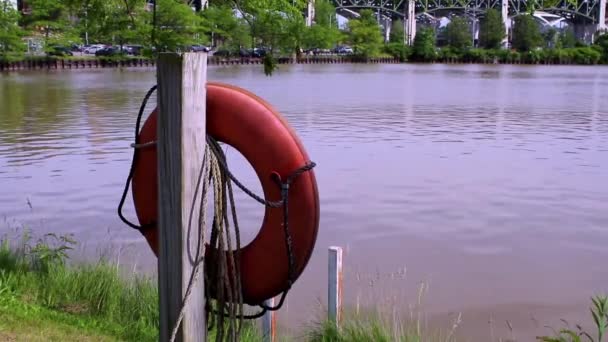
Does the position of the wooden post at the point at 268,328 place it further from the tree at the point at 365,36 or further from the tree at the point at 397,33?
the tree at the point at 397,33

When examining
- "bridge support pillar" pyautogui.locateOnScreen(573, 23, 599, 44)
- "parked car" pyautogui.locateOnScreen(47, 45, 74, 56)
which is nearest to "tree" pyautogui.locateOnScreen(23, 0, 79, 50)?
"parked car" pyautogui.locateOnScreen(47, 45, 74, 56)

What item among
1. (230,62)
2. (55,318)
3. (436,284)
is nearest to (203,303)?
(55,318)

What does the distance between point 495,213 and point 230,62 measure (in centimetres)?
5456

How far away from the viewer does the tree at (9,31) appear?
142ft

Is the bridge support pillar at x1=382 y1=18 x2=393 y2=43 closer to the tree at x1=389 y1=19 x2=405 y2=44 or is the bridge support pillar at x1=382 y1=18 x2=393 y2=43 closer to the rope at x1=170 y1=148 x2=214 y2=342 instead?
the tree at x1=389 y1=19 x2=405 y2=44

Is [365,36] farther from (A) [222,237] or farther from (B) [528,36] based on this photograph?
(A) [222,237]

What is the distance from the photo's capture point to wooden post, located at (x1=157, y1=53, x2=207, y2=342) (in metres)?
2.79

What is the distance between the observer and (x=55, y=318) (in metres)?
4.12

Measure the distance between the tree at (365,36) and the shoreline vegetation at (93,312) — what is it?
8017 centimetres

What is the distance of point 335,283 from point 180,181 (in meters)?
1.66

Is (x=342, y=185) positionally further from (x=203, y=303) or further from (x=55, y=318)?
(x=203, y=303)

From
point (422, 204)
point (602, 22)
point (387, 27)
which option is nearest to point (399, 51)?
point (387, 27)

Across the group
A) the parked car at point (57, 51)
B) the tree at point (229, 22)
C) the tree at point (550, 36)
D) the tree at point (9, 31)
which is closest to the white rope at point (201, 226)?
the tree at point (229, 22)

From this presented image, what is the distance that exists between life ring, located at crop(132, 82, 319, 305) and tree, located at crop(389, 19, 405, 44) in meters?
94.3
